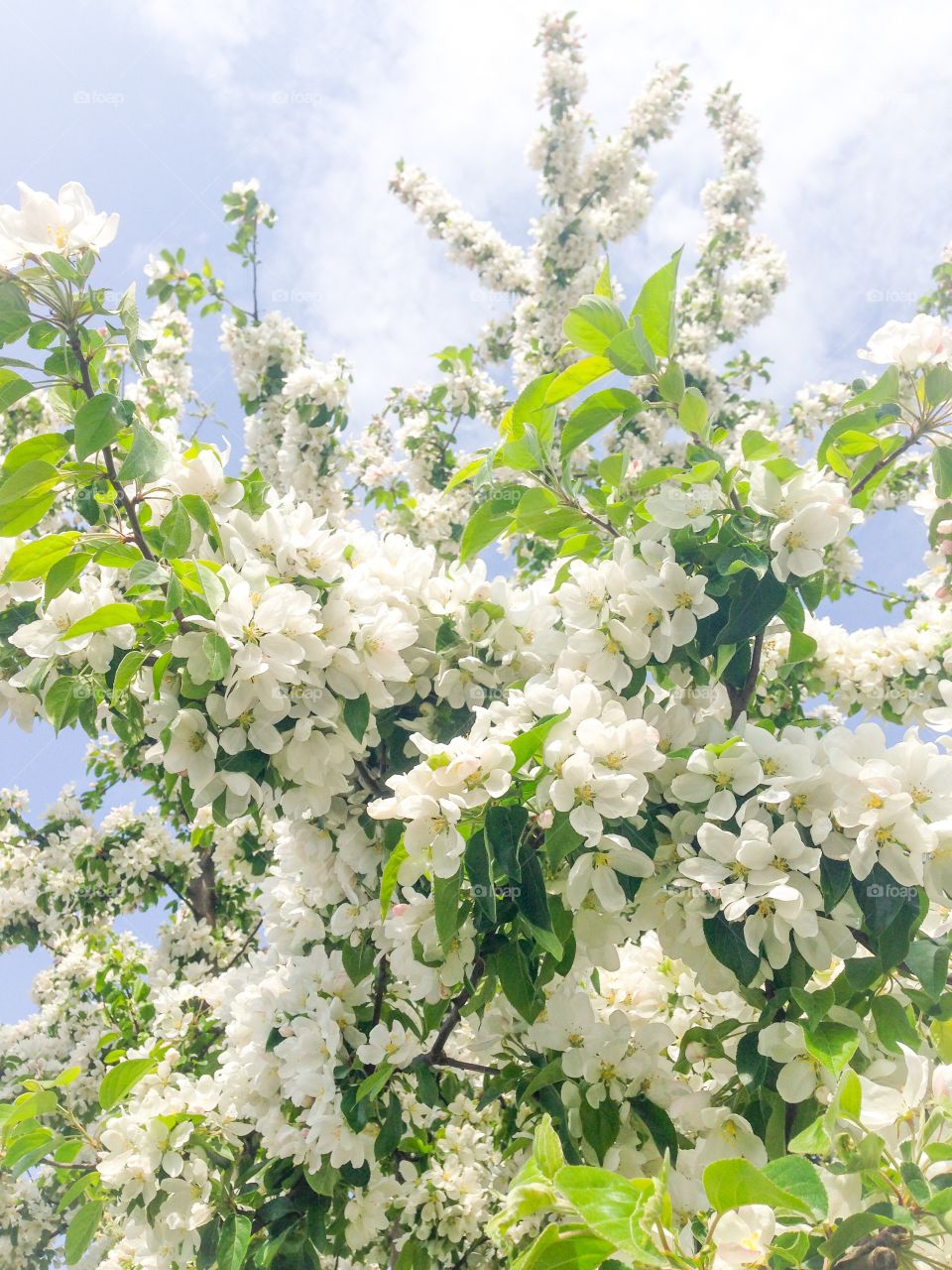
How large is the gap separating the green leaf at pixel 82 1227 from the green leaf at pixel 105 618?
4.53 ft

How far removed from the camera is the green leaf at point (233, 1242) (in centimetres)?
176

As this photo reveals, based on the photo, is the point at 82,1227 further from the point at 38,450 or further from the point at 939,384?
the point at 939,384

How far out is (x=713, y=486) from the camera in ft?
5.59

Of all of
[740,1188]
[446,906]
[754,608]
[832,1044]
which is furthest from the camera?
[754,608]

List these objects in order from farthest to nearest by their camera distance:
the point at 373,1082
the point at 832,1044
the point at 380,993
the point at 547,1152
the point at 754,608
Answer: the point at 380,993 → the point at 373,1082 → the point at 754,608 → the point at 832,1044 → the point at 547,1152

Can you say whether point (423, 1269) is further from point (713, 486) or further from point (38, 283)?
point (38, 283)

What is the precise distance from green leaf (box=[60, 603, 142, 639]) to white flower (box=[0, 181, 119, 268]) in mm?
655

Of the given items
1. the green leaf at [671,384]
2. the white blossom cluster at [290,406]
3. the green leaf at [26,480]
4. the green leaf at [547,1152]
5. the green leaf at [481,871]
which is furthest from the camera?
the white blossom cluster at [290,406]

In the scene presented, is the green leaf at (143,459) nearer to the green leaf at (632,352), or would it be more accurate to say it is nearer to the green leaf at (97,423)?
the green leaf at (97,423)

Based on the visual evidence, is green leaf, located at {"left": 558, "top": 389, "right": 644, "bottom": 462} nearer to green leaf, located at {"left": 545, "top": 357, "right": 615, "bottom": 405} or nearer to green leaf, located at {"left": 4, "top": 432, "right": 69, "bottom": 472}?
green leaf, located at {"left": 545, "top": 357, "right": 615, "bottom": 405}

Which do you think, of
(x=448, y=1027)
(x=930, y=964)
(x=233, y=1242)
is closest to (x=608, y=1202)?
(x=930, y=964)

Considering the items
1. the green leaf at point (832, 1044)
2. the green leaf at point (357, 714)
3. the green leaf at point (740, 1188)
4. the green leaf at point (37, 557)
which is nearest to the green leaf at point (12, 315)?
the green leaf at point (37, 557)

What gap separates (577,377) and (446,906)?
1005mm

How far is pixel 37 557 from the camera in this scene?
154 cm
